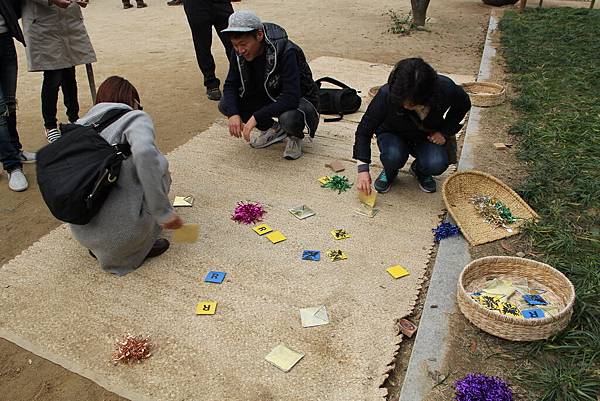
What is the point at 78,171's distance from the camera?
8.04 ft

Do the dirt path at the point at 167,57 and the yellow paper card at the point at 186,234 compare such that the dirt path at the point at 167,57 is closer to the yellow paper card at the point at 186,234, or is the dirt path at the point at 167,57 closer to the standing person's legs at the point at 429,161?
the yellow paper card at the point at 186,234

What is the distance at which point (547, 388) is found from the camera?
2090 millimetres

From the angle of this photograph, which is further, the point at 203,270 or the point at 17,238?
the point at 17,238

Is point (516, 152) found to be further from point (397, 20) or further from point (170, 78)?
point (397, 20)

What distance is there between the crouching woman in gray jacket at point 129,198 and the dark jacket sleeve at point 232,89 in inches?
52.0

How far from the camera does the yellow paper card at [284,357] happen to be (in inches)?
90.3

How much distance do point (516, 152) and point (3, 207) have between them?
13.2ft

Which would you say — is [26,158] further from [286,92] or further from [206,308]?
[206,308]

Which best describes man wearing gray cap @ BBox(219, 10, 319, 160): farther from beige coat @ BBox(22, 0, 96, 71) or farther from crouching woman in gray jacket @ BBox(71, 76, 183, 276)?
beige coat @ BBox(22, 0, 96, 71)

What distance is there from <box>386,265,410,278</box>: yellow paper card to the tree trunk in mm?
7780

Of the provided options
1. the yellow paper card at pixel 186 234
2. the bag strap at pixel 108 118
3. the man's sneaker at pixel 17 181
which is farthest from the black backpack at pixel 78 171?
the man's sneaker at pixel 17 181

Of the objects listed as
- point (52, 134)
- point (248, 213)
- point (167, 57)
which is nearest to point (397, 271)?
point (248, 213)

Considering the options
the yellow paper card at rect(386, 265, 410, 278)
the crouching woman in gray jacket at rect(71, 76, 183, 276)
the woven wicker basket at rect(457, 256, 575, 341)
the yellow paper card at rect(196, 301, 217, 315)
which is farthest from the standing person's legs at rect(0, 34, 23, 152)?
the woven wicker basket at rect(457, 256, 575, 341)

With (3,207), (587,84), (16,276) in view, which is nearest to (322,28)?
(587,84)
